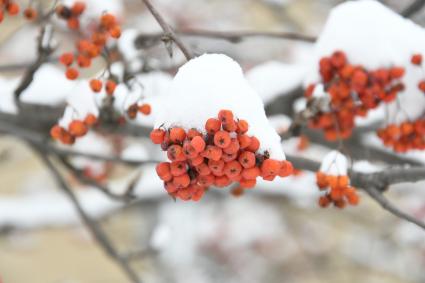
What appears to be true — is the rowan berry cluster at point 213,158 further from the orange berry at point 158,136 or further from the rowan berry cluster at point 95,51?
the rowan berry cluster at point 95,51

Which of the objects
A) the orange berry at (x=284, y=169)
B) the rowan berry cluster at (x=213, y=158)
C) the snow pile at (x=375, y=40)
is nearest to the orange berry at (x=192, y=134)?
the rowan berry cluster at (x=213, y=158)

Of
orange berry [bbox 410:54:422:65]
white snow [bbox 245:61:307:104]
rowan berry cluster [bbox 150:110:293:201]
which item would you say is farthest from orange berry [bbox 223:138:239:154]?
white snow [bbox 245:61:307:104]

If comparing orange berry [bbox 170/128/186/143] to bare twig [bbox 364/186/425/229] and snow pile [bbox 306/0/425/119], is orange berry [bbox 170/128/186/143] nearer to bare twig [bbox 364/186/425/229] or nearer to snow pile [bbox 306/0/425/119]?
bare twig [bbox 364/186/425/229]

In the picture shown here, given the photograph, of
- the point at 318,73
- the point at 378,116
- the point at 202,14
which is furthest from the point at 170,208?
the point at 318,73

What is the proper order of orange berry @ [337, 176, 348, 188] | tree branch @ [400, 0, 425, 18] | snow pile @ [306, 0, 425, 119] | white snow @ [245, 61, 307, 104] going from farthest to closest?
white snow @ [245, 61, 307, 104] < tree branch @ [400, 0, 425, 18] < snow pile @ [306, 0, 425, 119] < orange berry @ [337, 176, 348, 188]

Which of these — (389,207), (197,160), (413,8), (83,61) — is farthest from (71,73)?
(413,8)

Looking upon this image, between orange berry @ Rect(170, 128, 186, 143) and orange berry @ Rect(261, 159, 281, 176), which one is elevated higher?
orange berry @ Rect(170, 128, 186, 143)
